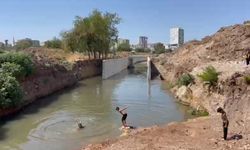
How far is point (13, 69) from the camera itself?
31.2m

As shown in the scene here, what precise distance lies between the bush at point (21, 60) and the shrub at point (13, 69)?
0.62 meters

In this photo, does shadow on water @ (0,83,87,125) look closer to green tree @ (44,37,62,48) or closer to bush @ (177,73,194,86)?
bush @ (177,73,194,86)

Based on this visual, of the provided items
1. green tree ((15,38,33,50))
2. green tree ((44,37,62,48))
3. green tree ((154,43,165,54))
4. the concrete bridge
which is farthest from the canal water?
green tree ((154,43,165,54))

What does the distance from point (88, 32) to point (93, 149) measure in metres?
46.3

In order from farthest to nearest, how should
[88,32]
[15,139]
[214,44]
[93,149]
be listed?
1. [88,32]
2. [214,44]
3. [15,139]
4. [93,149]

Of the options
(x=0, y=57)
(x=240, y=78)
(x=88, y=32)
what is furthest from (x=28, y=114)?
(x=88, y=32)

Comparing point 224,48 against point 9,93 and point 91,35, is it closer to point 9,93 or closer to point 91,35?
point 91,35

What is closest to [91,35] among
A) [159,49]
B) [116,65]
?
[116,65]

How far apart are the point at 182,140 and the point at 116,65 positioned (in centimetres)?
4689

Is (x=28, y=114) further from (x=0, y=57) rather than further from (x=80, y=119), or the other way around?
(x=0, y=57)

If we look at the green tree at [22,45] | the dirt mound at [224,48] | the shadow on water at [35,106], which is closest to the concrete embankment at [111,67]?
the dirt mound at [224,48]

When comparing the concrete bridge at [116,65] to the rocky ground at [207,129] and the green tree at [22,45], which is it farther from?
the green tree at [22,45]

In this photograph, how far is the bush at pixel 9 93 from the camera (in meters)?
25.2

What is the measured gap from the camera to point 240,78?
2083 cm
